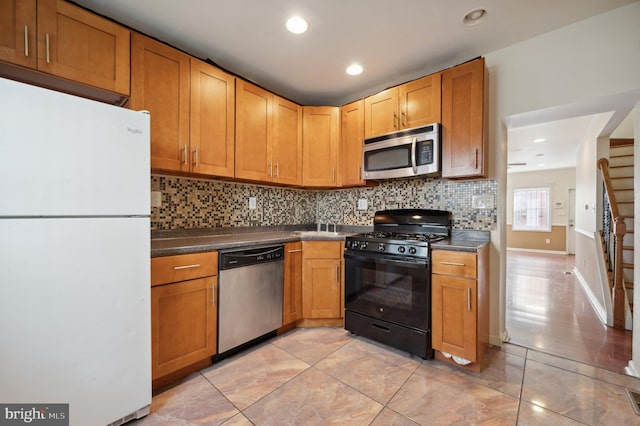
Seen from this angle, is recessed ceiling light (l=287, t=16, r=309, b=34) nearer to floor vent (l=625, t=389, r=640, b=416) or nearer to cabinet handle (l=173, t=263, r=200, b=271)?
cabinet handle (l=173, t=263, r=200, b=271)

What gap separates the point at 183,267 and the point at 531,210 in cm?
950

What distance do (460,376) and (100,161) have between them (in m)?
2.54

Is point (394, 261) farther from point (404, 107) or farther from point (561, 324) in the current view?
point (561, 324)

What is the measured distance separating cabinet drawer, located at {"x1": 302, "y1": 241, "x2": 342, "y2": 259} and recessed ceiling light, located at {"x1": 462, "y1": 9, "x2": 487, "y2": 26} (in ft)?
6.53

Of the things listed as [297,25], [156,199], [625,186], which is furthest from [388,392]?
[625,186]

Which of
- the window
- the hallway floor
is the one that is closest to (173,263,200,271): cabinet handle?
the hallway floor

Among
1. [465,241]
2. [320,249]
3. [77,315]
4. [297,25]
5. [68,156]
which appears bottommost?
[77,315]

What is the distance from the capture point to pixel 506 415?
1471 mm

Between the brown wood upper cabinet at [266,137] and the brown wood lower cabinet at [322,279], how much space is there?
77cm

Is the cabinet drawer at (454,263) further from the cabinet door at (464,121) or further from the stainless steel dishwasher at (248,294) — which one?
the stainless steel dishwasher at (248,294)

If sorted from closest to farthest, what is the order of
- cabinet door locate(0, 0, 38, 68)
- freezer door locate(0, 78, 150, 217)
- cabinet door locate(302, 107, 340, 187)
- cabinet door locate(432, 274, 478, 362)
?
freezer door locate(0, 78, 150, 217)
cabinet door locate(0, 0, 38, 68)
cabinet door locate(432, 274, 478, 362)
cabinet door locate(302, 107, 340, 187)

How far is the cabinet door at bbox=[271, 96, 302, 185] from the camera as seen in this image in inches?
103

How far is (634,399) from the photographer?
5.23 feet

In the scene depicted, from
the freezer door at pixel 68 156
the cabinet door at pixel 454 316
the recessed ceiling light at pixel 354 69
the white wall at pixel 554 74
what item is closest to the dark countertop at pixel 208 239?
the freezer door at pixel 68 156
